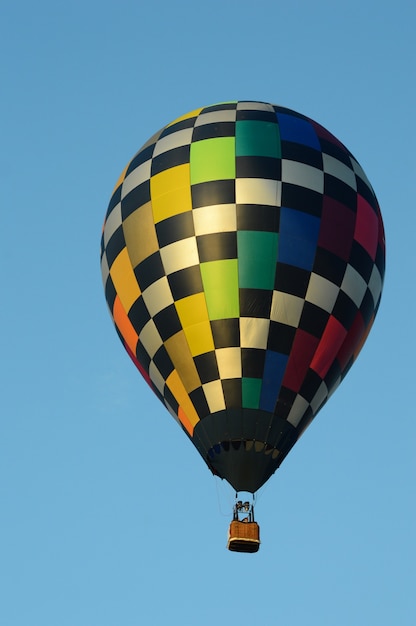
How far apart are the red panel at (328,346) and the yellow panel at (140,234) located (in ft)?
8.73

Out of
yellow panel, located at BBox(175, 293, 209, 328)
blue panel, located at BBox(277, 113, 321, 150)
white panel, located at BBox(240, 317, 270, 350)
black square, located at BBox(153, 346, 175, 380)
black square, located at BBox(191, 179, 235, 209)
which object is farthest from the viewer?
blue panel, located at BBox(277, 113, 321, 150)

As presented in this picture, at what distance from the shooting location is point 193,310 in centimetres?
2286

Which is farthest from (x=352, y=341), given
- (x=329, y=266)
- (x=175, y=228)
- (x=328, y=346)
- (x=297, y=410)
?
(x=175, y=228)

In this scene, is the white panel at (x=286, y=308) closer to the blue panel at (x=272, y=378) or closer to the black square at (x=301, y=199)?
the blue panel at (x=272, y=378)

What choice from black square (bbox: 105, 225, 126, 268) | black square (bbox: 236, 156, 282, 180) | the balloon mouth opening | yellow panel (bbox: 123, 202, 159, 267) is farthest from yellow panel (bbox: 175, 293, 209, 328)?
black square (bbox: 236, 156, 282, 180)

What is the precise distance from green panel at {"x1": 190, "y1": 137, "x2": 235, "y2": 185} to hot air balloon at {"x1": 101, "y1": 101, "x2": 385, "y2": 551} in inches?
0.9

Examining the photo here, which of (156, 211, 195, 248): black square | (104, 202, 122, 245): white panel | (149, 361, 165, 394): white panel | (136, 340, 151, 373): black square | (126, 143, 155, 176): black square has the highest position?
(126, 143, 155, 176): black square

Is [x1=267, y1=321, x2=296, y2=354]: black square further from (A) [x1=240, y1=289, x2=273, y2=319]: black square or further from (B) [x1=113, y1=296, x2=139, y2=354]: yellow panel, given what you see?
(B) [x1=113, y1=296, x2=139, y2=354]: yellow panel

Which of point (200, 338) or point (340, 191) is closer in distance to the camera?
point (200, 338)

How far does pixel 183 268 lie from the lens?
2305cm

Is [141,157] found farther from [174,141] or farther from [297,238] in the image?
[297,238]

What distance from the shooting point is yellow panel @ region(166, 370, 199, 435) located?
22.8 meters

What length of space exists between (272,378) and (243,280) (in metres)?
1.41

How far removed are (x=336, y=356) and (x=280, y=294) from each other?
1315 mm
